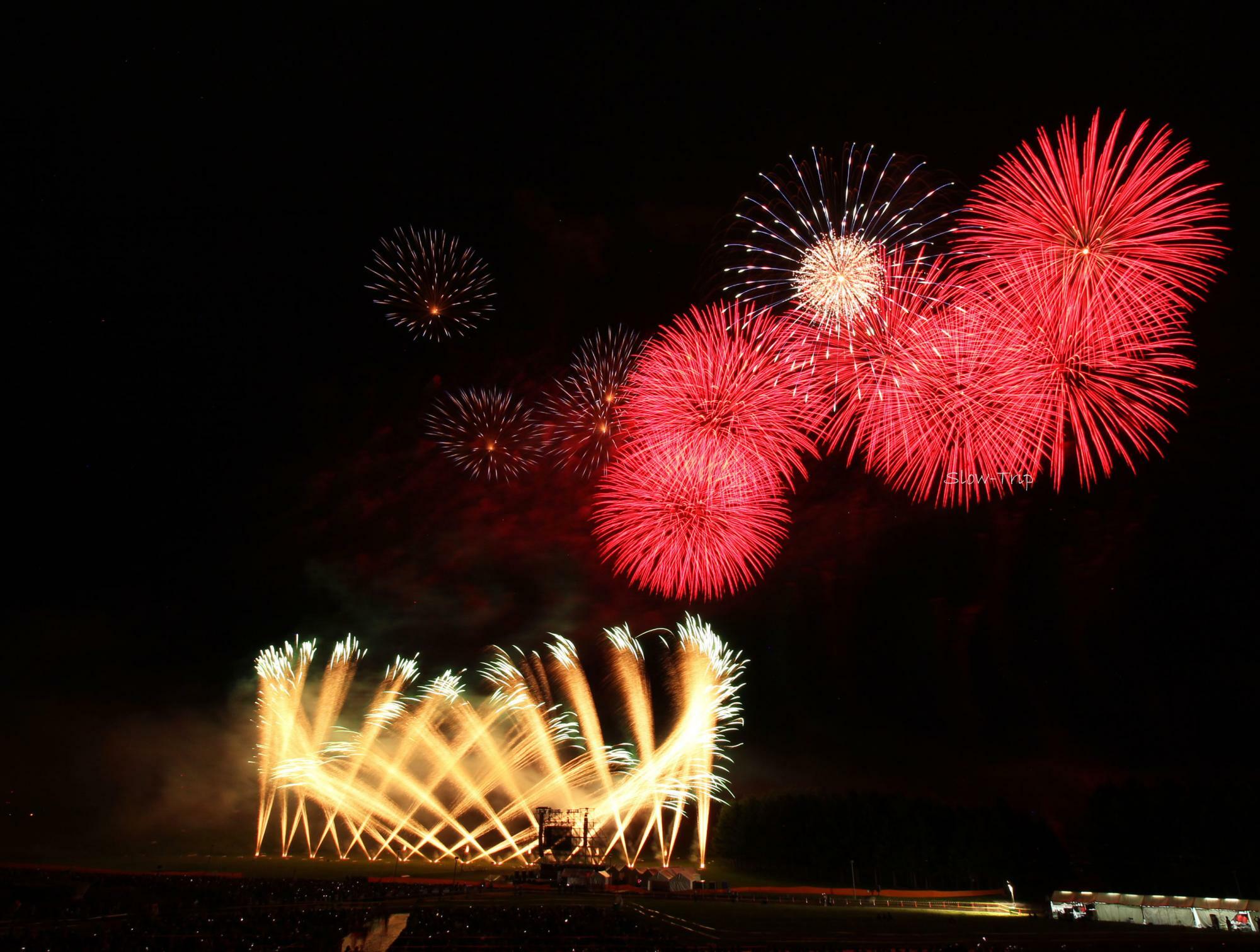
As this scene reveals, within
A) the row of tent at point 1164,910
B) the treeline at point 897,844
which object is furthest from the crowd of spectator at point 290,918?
the treeline at point 897,844

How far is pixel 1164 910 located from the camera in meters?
43.6

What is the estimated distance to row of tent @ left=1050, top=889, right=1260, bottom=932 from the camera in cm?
3994

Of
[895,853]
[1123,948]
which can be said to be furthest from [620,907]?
[895,853]

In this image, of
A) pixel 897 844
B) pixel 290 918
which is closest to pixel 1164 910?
pixel 897 844

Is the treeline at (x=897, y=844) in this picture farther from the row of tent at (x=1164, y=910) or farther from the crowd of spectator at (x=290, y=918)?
the crowd of spectator at (x=290, y=918)

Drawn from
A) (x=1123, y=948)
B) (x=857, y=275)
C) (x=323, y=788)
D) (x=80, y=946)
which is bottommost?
(x=80, y=946)

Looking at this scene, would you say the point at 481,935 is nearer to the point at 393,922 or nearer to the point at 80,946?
the point at 393,922

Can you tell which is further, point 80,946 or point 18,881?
point 18,881

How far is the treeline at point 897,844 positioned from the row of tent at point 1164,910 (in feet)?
79.0

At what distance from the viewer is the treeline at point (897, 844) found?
74000mm

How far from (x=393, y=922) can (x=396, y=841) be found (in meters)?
79.6

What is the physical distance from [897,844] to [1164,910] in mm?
37578

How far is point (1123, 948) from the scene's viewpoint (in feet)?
92.0

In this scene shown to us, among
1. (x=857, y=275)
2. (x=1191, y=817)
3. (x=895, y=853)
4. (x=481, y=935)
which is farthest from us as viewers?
(x=895, y=853)
